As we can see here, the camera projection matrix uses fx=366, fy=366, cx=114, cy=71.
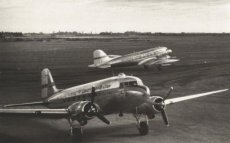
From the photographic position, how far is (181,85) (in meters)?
34.7

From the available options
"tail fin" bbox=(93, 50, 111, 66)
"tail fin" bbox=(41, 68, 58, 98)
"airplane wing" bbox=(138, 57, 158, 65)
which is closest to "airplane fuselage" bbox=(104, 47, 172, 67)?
"airplane wing" bbox=(138, 57, 158, 65)

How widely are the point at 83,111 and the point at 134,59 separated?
32.7 metres

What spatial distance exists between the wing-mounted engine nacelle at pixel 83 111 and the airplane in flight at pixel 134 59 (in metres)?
28.5

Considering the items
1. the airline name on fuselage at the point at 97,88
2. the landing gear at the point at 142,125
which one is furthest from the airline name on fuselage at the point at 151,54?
the landing gear at the point at 142,125

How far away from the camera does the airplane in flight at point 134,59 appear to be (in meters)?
45.5

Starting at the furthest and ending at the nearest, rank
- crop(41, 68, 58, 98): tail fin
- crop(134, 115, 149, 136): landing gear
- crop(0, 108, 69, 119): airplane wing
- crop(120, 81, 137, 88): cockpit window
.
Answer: crop(41, 68, 58, 98): tail fin < crop(134, 115, 149, 136): landing gear < crop(120, 81, 137, 88): cockpit window < crop(0, 108, 69, 119): airplane wing

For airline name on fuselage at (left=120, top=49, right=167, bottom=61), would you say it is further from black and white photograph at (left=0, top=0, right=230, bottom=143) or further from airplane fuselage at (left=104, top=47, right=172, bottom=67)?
black and white photograph at (left=0, top=0, right=230, bottom=143)

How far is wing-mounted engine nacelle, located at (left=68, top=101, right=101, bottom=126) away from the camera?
16.3 meters

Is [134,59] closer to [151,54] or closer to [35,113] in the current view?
[151,54]

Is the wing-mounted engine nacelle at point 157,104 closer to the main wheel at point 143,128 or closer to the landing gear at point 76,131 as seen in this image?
the main wheel at point 143,128

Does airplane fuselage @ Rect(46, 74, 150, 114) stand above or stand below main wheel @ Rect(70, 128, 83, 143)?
above

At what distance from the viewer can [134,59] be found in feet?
159

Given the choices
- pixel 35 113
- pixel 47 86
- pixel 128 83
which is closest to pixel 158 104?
pixel 128 83

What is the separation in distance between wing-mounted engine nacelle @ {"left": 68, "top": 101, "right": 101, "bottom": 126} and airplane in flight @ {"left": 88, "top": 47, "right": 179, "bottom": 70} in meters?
28.5
